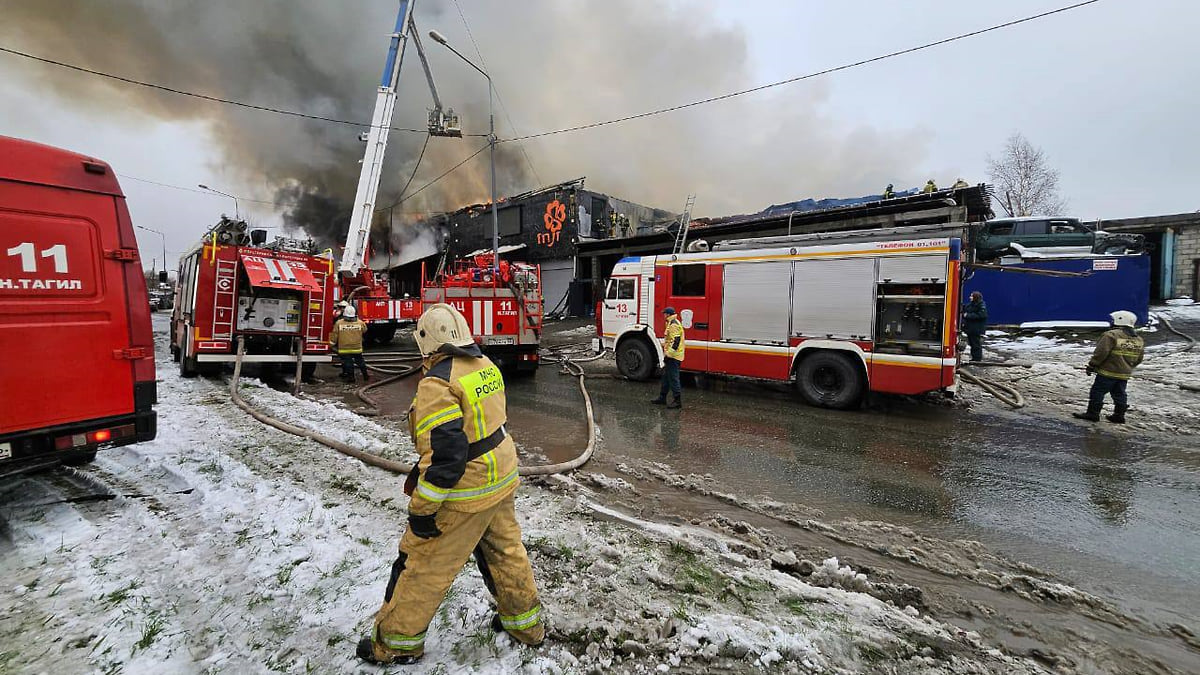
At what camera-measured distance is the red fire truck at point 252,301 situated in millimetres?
8586

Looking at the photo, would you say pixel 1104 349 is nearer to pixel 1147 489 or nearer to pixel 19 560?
pixel 1147 489

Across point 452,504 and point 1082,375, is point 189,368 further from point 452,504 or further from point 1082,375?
point 1082,375

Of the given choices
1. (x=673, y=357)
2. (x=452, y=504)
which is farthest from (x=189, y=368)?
(x=452, y=504)

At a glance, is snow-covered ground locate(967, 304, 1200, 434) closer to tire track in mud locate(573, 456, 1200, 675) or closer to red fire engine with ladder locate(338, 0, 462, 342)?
tire track in mud locate(573, 456, 1200, 675)

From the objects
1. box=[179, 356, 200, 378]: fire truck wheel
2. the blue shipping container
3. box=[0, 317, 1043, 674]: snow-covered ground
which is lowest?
box=[0, 317, 1043, 674]: snow-covered ground

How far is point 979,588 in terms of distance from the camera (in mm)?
3010

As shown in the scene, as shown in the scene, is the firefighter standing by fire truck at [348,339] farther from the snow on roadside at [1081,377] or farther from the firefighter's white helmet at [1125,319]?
the firefighter's white helmet at [1125,319]

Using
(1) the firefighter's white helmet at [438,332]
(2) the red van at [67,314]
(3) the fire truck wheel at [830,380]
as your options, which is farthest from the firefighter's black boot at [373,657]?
(3) the fire truck wheel at [830,380]

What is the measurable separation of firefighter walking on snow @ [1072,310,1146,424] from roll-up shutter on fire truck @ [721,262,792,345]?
3.74 meters

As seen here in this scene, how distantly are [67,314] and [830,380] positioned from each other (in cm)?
828

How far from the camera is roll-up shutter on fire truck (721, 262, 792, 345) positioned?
316 inches

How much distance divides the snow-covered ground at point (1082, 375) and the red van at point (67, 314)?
10.1 metres

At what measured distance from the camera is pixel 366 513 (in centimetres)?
370

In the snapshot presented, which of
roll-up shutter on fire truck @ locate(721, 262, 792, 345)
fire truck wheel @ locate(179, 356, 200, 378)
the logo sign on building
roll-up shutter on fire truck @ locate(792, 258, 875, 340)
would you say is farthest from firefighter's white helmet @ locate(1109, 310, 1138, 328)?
the logo sign on building
